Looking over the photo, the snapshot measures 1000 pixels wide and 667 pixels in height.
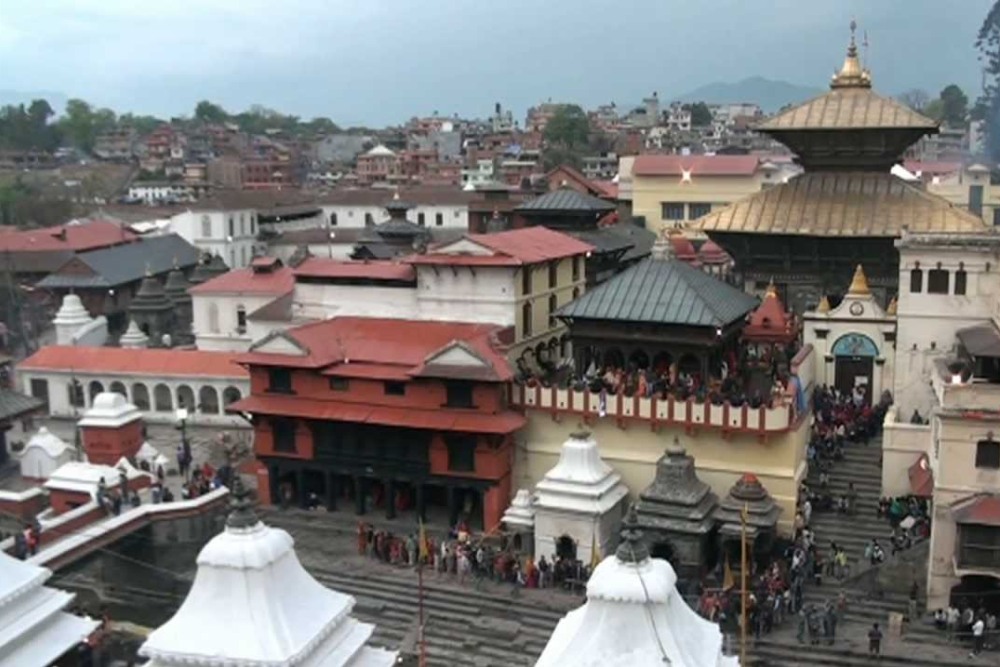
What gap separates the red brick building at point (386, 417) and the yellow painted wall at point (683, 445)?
69 centimetres

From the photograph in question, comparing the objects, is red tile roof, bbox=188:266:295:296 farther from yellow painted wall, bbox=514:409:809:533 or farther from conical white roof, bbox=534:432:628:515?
conical white roof, bbox=534:432:628:515

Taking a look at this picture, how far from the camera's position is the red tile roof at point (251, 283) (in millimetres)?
44688

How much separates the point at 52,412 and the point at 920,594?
104 feet

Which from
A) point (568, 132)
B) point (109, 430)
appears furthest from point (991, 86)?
point (109, 430)

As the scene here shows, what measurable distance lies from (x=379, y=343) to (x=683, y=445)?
353 inches

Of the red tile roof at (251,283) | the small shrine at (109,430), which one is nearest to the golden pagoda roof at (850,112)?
the red tile roof at (251,283)

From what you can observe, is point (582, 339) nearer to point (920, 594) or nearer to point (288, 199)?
point (920, 594)

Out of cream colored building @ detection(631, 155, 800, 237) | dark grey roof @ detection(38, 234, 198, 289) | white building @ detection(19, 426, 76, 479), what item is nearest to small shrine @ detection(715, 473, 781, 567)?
white building @ detection(19, 426, 76, 479)

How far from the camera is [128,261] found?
197 feet

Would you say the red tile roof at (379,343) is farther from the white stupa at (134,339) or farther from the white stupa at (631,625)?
the white stupa at (134,339)

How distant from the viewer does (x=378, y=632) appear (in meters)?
24.6

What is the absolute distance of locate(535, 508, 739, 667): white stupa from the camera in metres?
11.8

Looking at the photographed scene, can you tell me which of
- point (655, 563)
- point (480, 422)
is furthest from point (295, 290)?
point (655, 563)

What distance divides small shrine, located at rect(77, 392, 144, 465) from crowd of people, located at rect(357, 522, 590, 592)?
8269 millimetres
